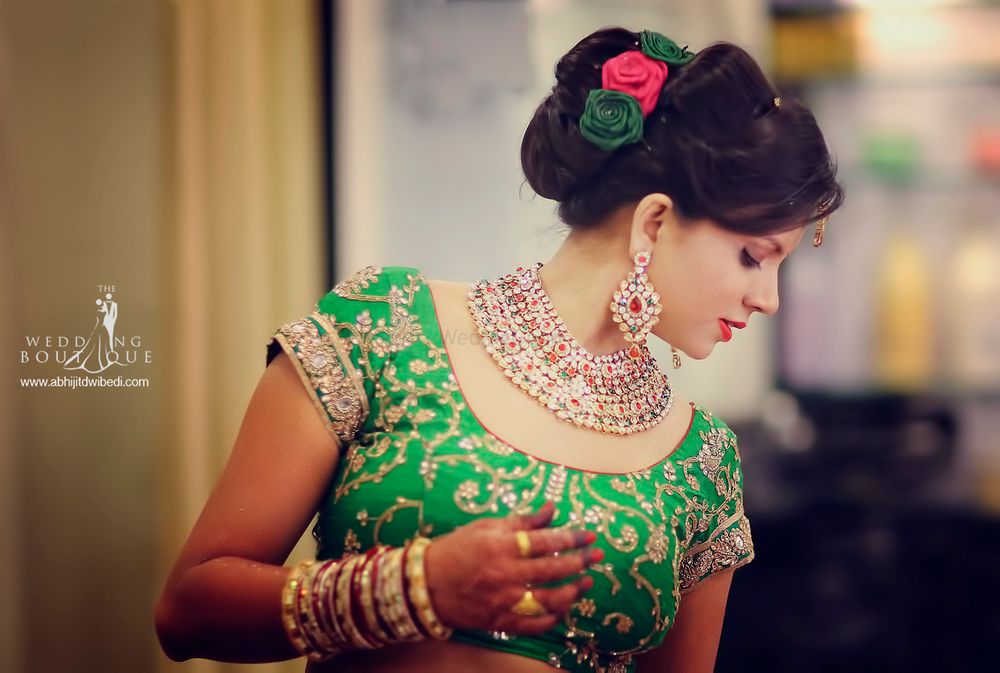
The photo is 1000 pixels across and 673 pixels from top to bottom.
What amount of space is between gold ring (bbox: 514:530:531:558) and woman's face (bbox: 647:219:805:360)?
35 centimetres

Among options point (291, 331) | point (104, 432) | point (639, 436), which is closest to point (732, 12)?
point (639, 436)

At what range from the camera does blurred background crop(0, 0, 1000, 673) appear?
1241 mm

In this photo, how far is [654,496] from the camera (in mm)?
1069

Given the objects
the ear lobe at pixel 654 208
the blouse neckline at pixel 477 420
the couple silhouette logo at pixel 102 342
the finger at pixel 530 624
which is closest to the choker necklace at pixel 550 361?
the blouse neckline at pixel 477 420

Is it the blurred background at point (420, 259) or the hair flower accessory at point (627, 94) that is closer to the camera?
the hair flower accessory at point (627, 94)

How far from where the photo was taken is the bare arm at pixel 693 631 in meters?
1.20

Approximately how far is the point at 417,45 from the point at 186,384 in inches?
23.8

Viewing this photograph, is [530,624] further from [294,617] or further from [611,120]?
[611,120]

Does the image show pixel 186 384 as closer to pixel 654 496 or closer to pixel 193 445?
pixel 193 445

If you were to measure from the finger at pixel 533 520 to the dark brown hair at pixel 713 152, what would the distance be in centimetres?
37

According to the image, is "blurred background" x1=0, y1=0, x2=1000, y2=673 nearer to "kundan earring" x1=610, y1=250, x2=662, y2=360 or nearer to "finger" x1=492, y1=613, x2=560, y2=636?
"kundan earring" x1=610, y1=250, x2=662, y2=360

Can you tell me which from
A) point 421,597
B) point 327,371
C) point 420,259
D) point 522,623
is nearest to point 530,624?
point 522,623

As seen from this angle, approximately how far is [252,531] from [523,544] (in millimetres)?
284

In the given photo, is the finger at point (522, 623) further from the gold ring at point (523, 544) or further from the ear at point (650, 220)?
the ear at point (650, 220)
